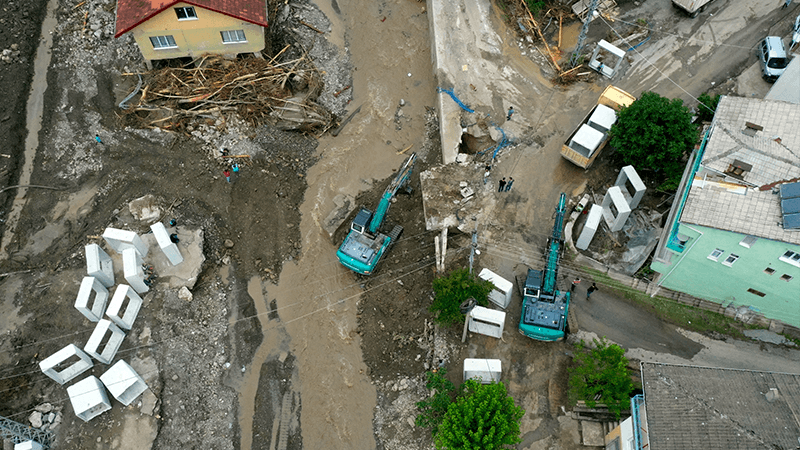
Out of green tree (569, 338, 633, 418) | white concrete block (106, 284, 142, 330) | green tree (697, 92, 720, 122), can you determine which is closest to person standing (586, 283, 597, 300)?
green tree (569, 338, 633, 418)

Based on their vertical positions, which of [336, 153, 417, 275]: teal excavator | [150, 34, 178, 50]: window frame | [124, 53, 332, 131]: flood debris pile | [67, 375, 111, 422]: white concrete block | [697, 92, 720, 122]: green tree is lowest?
[67, 375, 111, 422]: white concrete block

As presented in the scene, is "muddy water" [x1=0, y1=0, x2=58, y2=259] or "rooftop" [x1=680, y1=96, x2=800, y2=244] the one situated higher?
"rooftop" [x1=680, y1=96, x2=800, y2=244]

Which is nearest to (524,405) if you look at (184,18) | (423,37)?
(423,37)

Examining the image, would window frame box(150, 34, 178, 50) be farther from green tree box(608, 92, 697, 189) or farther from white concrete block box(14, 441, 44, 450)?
green tree box(608, 92, 697, 189)

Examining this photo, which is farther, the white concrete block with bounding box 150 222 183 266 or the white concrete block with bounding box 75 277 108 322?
the white concrete block with bounding box 150 222 183 266

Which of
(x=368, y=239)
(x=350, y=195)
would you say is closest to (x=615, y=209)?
(x=368, y=239)

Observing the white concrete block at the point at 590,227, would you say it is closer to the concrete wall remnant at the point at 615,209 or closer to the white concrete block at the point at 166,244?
the concrete wall remnant at the point at 615,209
